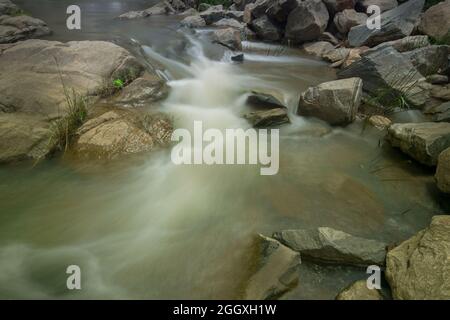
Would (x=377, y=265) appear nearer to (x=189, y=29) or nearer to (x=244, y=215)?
(x=244, y=215)

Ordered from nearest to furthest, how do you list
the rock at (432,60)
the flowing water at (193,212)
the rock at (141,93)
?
the flowing water at (193,212)
the rock at (141,93)
the rock at (432,60)

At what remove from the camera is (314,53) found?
32.4 feet

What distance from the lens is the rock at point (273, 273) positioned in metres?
2.55

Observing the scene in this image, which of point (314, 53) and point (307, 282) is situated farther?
point (314, 53)

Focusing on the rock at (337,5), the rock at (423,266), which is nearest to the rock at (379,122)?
the rock at (423,266)

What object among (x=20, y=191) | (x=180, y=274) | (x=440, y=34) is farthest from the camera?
(x=440, y=34)

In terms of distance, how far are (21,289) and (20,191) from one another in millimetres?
1439

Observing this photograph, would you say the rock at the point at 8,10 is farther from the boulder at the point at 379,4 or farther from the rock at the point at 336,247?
the rock at the point at 336,247

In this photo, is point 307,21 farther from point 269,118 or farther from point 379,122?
point 269,118

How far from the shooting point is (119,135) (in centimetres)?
452

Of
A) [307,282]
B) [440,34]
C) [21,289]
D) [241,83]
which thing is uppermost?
[440,34]

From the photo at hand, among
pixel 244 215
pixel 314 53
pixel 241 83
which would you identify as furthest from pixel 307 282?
pixel 314 53

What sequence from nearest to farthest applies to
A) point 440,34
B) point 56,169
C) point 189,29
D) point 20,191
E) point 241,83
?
point 20,191
point 56,169
point 241,83
point 440,34
point 189,29

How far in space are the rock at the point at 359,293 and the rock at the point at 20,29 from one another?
1063 cm
